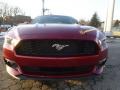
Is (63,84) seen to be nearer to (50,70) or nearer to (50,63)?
(50,70)

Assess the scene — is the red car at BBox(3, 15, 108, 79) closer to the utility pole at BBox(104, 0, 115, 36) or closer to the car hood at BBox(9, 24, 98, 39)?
the car hood at BBox(9, 24, 98, 39)

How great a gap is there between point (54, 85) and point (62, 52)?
837 mm

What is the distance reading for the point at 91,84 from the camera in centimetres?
385

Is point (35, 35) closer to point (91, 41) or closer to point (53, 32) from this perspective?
point (53, 32)

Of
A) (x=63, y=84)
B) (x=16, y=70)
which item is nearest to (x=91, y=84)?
(x=63, y=84)

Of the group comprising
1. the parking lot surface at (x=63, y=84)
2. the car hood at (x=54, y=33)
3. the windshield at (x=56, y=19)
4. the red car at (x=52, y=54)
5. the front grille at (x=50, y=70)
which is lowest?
the parking lot surface at (x=63, y=84)

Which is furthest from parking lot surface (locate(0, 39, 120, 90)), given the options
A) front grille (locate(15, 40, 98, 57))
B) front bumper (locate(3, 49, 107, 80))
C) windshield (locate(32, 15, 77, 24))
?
windshield (locate(32, 15, 77, 24))

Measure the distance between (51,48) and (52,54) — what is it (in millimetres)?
84

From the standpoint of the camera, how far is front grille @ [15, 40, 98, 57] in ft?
10.3

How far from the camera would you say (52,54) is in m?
3.11

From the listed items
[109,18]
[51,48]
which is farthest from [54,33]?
[109,18]

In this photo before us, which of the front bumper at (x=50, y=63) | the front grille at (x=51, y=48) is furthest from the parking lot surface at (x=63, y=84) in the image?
the front grille at (x=51, y=48)

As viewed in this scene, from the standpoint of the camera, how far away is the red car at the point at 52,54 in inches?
121

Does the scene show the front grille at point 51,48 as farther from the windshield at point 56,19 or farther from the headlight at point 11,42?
the windshield at point 56,19
